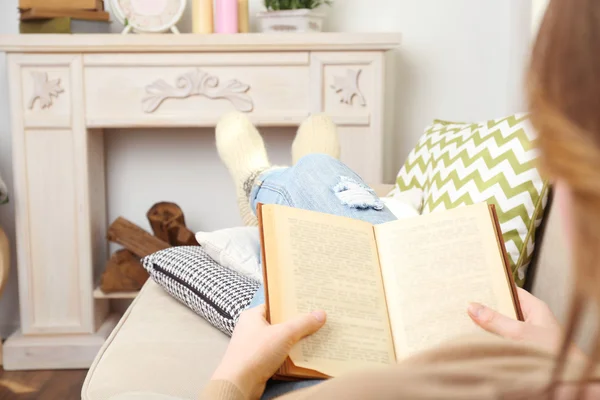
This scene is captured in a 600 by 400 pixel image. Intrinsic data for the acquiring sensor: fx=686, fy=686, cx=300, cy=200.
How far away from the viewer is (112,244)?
8.08ft

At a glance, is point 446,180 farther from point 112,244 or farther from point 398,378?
point 112,244

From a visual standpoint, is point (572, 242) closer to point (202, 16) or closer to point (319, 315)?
point (319, 315)

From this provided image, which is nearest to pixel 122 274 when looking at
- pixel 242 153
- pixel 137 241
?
pixel 137 241

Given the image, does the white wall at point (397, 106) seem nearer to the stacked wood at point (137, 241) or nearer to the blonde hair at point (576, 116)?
the stacked wood at point (137, 241)

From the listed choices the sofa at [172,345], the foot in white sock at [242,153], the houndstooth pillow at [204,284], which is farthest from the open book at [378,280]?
the foot in white sock at [242,153]

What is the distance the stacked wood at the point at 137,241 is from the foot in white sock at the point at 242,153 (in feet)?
1.77

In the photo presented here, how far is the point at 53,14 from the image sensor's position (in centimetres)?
211

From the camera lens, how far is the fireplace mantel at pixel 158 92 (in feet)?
6.85

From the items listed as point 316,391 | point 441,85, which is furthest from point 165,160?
point 316,391

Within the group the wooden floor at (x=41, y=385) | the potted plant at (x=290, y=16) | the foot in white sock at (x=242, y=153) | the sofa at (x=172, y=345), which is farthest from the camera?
the potted plant at (x=290, y=16)

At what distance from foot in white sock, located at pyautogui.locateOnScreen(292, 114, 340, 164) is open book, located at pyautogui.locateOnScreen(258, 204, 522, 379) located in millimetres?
821

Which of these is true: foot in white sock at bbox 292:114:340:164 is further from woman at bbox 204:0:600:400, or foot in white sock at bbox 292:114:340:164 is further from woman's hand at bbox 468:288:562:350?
woman at bbox 204:0:600:400

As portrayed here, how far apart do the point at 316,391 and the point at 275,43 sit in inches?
69.4

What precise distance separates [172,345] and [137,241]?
116cm
